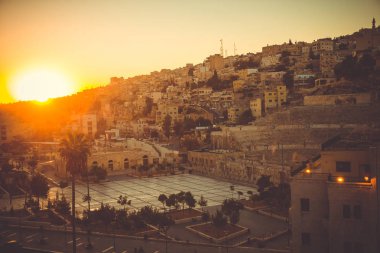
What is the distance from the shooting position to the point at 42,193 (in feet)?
78.4

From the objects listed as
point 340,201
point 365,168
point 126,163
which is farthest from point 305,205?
point 126,163

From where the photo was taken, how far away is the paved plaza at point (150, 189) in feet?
88.0

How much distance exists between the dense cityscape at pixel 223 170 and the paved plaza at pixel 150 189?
0.09 meters

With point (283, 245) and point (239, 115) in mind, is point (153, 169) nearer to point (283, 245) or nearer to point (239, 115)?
point (239, 115)

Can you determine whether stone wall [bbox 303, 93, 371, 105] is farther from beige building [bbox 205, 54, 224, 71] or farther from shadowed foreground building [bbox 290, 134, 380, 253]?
beige building [bbox 205, 54, 224, 71]

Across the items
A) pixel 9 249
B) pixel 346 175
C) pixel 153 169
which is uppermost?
pixel 346 175

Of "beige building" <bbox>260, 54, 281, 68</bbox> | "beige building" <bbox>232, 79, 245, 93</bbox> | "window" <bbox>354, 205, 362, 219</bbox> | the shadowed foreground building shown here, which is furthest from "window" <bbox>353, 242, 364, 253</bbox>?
"beige building" <bbox>260, 54, 281, 68</bbox>

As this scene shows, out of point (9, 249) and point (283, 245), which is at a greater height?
point (9, 249)

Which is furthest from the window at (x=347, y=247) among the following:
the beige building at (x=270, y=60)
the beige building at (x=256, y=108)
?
the beige building at (x=270, y=60)

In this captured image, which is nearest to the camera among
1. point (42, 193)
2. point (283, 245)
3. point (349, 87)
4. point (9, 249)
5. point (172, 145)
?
point (9, 249)

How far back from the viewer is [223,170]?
36.3m

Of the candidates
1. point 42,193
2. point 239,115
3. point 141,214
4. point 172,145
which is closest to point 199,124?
point 239,115

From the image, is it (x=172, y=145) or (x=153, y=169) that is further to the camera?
(x=172, y=145)

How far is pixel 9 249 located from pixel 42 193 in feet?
39.7
